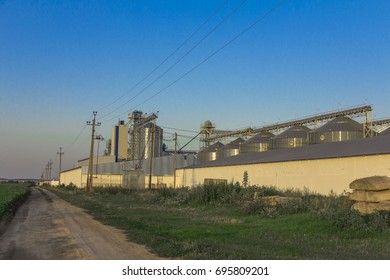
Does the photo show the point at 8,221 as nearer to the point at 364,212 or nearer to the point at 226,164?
the point at 364,212

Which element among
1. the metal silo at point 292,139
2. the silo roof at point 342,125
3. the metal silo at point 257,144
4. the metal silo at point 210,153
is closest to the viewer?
the silo roof at point 342,125

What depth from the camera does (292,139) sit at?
2472 inches

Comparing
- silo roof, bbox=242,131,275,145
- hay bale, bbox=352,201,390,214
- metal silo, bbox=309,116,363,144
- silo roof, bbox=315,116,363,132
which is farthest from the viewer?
silo roof, bbox=242,131,275,145

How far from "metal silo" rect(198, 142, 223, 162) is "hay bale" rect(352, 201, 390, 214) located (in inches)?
2418

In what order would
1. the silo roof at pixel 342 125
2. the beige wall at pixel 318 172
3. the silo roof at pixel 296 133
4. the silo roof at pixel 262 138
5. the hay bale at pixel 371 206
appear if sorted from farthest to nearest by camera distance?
the silo roof at pixel 262 138
the silo roof at pixel 296 133
the silo roof at pixel 342 125
the beige wall at pixel 318 172
the hay bale at pixel 371 206

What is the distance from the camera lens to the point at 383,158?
28344mm

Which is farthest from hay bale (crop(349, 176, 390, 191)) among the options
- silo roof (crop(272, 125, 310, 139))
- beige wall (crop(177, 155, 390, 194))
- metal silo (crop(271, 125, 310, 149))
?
silo roof (crop(272, 125, 310, 139))

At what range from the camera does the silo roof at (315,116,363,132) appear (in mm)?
54812

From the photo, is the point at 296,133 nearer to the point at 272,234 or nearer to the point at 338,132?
the point at 338,132

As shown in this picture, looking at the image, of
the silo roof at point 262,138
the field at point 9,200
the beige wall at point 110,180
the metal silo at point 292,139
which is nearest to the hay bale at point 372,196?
the field at point 9,200

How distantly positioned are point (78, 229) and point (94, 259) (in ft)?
25.5

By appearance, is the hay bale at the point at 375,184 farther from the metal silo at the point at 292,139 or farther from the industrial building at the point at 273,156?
the metal silo at the point at 292,139

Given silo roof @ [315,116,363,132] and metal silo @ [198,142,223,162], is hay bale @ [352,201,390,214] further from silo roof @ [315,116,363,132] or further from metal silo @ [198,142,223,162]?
metal silo @ [198,142,223,162]

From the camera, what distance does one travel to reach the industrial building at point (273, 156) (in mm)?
32219
